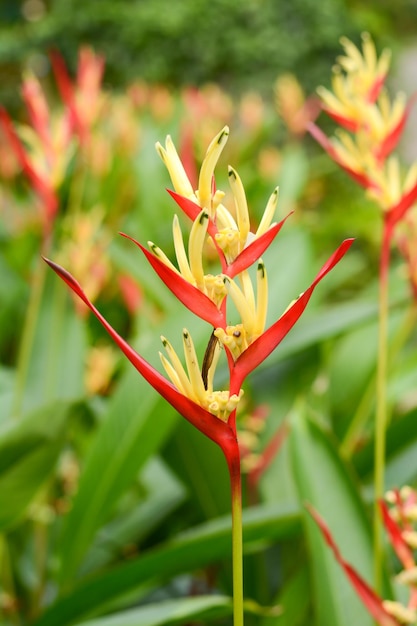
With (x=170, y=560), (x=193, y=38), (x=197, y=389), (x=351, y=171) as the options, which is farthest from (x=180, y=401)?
(x=193, y=38)

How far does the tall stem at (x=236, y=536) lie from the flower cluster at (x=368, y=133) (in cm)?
30

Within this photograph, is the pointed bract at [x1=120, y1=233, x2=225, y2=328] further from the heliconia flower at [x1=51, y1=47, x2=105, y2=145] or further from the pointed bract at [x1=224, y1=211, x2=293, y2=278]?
the heliconia flower at [x1=51, y1=47, x2=105, y2=145]

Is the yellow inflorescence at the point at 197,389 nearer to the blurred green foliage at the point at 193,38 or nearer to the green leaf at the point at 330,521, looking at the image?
the green leaf at the point at 330,521

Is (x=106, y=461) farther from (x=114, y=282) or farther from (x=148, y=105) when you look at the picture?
(x=148, y=105)

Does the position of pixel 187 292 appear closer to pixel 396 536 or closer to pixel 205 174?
pixel 205 174

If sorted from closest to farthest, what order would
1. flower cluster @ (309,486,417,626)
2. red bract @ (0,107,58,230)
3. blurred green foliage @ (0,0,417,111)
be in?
flower cluster @ (309,486,417,626) < red bract @ (0,107,58,230) < blurred green foliage @ (0,0,417,111)

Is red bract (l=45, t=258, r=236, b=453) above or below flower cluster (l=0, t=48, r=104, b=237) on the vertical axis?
below

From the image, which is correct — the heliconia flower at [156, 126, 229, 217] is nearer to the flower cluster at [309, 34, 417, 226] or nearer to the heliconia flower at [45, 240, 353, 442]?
the heliconia flower at [45, 240, 353, 442]

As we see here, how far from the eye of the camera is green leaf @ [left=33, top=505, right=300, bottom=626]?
736mm

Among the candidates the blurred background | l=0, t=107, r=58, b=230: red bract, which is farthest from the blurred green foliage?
l=0, t=107, r=58, b=230: red bract

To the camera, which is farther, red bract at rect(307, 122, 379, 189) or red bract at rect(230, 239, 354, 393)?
red bract at rect(307, 122, 379, 189)

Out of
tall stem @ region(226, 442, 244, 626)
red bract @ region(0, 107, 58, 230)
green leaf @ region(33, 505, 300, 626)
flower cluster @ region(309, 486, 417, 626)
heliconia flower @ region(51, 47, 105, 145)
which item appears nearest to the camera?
tall stem @ region(226, 442, 244, 626)

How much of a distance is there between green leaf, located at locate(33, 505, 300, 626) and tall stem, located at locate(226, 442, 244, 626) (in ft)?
1.25

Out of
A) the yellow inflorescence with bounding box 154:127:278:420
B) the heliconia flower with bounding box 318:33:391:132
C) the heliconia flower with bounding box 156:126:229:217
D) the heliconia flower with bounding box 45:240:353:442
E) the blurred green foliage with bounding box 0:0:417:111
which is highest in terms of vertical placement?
the blurred green foliage with bounding box 0:0:417:111
